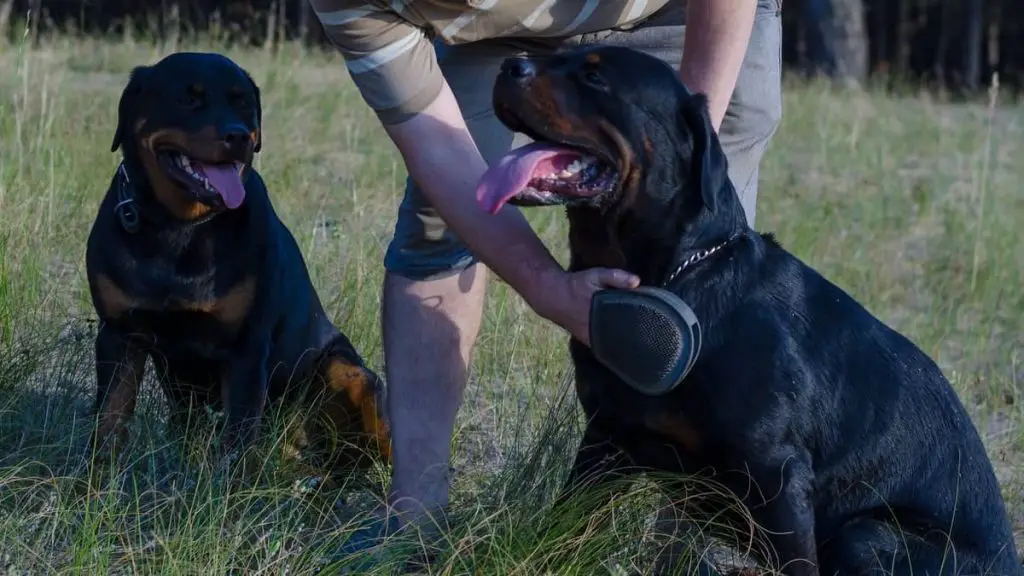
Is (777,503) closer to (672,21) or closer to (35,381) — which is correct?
(672,21)

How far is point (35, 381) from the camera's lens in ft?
13.9

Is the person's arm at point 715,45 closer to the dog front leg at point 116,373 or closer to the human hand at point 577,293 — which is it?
the human hand at point 577,293

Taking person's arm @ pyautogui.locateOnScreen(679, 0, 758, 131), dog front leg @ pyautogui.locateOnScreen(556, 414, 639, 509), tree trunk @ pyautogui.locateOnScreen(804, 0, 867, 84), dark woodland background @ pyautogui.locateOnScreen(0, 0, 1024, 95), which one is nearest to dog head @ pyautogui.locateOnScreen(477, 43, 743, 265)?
person's arm @ pyautogui.locateOnScreen(679, 0, 758, 131)

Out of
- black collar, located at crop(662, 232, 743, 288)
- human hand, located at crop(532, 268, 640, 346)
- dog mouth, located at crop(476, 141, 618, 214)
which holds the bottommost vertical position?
human hand, located at crop(532, 268, 640, 346)

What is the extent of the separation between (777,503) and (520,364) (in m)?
1.94

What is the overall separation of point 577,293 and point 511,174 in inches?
14.2

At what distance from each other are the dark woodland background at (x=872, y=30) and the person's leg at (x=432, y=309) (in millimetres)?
11237

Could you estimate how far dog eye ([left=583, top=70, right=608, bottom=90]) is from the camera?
307cm

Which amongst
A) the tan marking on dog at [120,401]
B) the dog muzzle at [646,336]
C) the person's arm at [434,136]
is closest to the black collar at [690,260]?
the dog muzzle at [646,336]

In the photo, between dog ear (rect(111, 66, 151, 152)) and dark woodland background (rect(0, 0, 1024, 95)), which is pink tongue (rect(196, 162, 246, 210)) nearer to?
dog ear (rect(111, 66, 151, 152))

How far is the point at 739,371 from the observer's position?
10.1 feet

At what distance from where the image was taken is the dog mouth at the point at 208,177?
13.2 feet

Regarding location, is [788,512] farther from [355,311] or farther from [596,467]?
[355,311]

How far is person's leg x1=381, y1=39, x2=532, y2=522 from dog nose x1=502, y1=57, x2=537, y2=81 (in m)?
0.64
